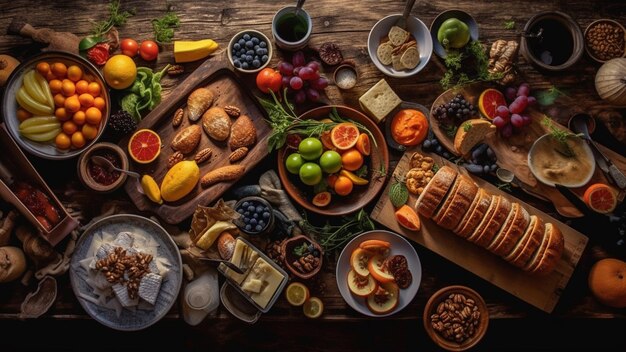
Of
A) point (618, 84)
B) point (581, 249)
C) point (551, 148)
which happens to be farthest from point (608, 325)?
point (618, 84)

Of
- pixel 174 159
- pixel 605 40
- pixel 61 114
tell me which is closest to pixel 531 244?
pixel 605 40

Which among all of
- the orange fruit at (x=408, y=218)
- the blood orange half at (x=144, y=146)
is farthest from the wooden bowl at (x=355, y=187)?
the blood orange half at (x=144, y=146)

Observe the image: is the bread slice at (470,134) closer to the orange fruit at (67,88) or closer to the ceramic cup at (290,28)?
the ceramic cup at (290,28)

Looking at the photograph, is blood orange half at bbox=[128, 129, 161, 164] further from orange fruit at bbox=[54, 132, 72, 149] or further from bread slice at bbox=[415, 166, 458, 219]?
bread slice at bbox=[415, 166, 458, 219]

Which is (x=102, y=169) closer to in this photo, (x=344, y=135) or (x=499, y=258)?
(x=344, y=135)

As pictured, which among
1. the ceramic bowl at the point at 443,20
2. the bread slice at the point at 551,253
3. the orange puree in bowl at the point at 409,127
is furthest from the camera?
the ceramic bowl at the point at 443,20
